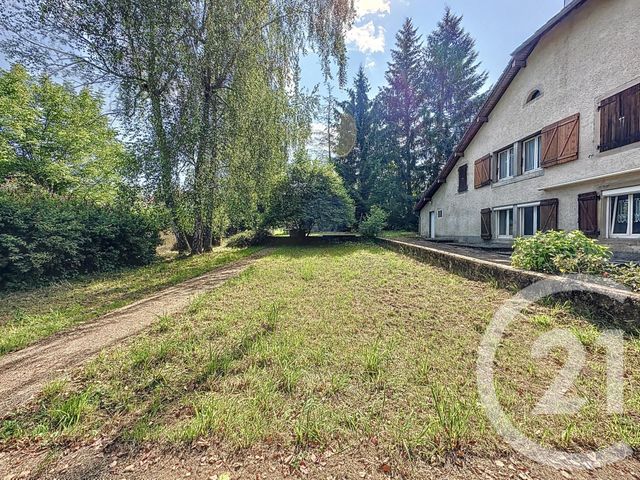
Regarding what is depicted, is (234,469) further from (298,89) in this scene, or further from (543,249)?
(298,89)

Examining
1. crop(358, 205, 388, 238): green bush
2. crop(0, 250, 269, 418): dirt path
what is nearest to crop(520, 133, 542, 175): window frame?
crop(358, 205, 388, 238): green bush

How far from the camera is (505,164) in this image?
10492 millimetres

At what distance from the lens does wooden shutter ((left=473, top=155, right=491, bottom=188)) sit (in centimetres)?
1092

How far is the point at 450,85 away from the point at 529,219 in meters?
19.7

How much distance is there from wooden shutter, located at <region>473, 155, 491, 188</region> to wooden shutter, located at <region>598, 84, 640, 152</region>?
4193mm

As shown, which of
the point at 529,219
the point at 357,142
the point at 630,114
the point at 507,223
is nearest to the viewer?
the point at 630,114

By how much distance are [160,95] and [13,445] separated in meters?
9.95

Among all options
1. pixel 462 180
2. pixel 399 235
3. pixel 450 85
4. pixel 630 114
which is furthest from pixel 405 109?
pixel 630 114

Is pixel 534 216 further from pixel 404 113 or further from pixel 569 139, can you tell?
pixel 404 113

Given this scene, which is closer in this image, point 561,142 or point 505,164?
point 561,142

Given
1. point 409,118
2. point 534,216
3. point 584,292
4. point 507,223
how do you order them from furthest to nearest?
point 409,118
point 507,223
point 534,216
point 584,292

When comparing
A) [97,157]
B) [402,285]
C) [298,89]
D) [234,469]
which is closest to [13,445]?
[234,469]

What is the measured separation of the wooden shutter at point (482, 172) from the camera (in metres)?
10.9

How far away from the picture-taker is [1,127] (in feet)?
39.0
